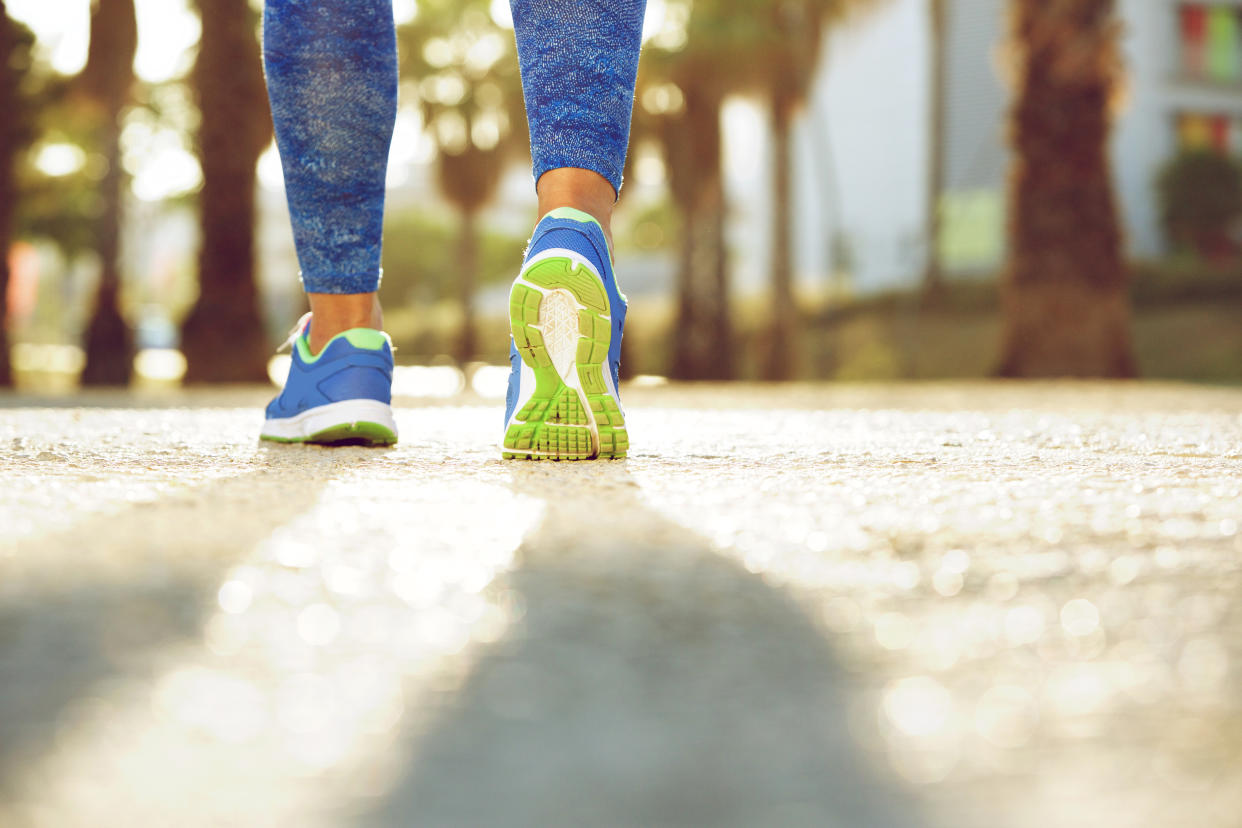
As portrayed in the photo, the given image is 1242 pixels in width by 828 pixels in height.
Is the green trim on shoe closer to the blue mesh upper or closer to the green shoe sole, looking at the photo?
the blue mesh upper

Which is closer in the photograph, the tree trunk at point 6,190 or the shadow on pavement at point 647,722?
the shadow on pavement at point 647,722

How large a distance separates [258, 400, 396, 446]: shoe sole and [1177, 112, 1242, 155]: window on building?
1105 inches

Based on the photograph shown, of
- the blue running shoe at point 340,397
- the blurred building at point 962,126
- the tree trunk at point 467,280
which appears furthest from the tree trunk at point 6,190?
the blurred building at point 962,126

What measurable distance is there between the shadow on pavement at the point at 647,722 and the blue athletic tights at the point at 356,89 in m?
1.18

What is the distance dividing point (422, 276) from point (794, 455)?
1716 inches

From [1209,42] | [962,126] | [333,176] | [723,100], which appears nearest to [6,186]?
[333,176]

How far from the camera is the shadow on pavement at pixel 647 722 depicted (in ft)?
1.53

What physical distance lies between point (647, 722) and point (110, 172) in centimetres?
1454

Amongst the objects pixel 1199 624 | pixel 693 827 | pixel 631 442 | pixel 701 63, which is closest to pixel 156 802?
pixel 693 827

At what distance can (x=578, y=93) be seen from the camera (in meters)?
1.80

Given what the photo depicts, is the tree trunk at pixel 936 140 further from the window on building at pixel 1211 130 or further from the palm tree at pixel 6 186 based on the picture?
the palm tree at pixel 6 186

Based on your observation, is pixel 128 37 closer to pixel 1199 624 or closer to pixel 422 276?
pixel 1199 624

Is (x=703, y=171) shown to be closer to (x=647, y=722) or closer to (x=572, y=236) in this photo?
(x=572, y=236)

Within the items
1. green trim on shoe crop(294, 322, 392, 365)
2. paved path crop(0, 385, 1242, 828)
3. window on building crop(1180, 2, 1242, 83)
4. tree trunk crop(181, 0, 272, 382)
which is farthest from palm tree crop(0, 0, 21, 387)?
window on building crop(1180, 2, 1242, 83)
